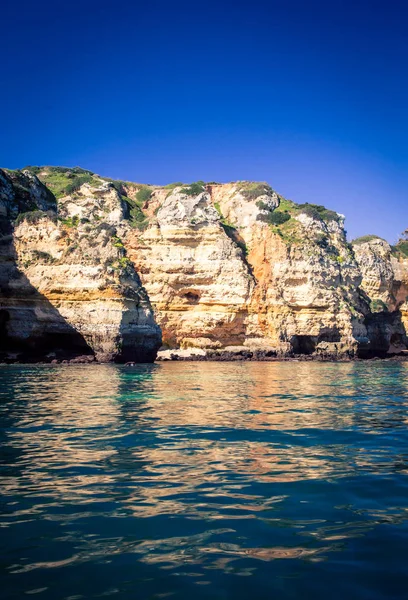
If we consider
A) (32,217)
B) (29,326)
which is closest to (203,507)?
(29,326)

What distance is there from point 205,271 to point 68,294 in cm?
2351

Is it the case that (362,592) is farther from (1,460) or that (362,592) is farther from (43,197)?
(43,197)

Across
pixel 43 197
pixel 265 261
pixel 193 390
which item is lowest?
pixel 193 390

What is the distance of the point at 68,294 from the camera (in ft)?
121

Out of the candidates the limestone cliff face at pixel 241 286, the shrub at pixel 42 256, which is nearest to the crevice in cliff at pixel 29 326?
the shrub at pixel 42 256

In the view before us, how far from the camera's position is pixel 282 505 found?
5660 millimetres

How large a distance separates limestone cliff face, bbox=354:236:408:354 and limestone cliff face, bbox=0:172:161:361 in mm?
34967

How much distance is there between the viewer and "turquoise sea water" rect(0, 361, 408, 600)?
3.92 meters

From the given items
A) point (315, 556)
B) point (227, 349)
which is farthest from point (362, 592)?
point (227, 349)

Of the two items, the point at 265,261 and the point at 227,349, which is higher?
the point at 265,261

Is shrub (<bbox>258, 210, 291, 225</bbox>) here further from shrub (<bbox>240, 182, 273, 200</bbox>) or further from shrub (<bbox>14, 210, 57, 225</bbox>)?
shrub (<bbox>14, 210, 57, 225</bbox>)

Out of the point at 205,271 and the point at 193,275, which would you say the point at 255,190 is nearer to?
the point at 205,271

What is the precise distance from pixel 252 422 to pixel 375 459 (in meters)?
3.98

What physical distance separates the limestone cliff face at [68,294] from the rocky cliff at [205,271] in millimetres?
95
